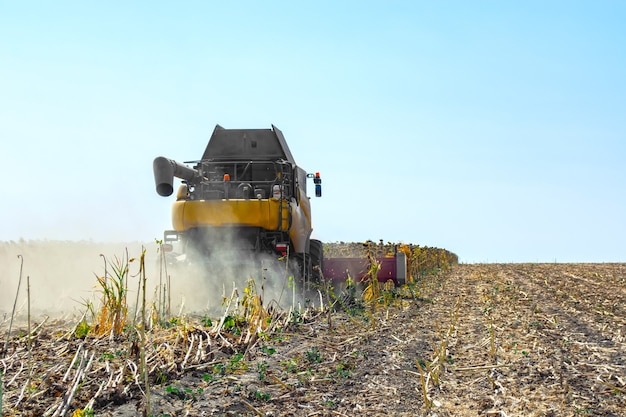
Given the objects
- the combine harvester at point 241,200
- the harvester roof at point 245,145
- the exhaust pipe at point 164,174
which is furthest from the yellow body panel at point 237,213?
the harvester roof at point 245,145

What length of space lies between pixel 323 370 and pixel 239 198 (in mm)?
7213

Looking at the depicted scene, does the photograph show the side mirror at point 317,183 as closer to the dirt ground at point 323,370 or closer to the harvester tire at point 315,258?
the harvester tire at point 315,258

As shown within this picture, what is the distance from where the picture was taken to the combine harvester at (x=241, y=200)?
14453 mm

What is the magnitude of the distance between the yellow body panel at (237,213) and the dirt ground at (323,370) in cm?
292

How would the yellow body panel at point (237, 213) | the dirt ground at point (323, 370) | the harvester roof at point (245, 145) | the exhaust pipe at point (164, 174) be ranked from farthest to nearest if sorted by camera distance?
1. the harvester roof at point (245, 145)
2. the yellow body panel at point (237, 213)
3. the exhaust pipe at point (164, 174)
4. the dirt ground at point (323, 370)

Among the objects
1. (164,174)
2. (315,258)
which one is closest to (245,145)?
(164,174)

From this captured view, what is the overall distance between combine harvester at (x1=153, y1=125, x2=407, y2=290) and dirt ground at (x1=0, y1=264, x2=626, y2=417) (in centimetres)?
299

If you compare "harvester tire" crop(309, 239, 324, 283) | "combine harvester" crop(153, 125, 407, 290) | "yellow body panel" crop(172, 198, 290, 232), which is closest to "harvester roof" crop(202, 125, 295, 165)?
"combine harvester" crop(153, 125, 407, 290)

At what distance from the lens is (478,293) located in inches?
770

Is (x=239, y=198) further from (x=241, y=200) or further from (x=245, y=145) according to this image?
(x=245, y=145)

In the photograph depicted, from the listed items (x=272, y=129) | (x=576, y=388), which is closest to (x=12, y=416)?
(x=576, y=388)

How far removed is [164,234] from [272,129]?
11.1ft

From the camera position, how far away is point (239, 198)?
14844mm

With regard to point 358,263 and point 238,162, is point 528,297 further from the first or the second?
point 238,162
